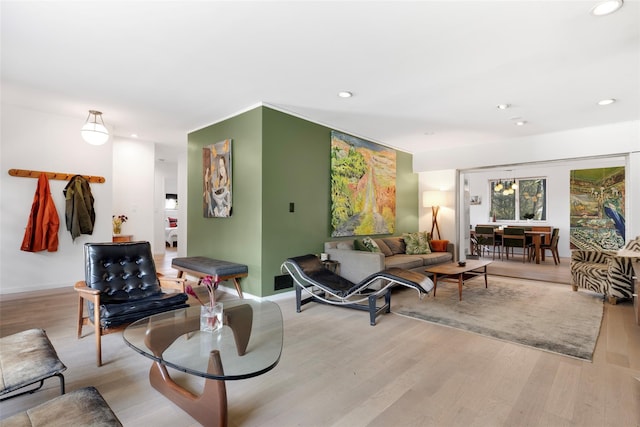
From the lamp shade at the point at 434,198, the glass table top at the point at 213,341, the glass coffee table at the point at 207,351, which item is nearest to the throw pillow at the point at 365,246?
the lamp shade at the point at 434,198

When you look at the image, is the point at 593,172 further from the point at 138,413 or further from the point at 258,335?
the point at 138,413

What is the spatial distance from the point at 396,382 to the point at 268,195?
2.85 metres

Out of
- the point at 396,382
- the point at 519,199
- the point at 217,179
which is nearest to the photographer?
the point at 396,382

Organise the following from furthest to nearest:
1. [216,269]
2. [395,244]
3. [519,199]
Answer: [519,199] < [395,244] < [216,269]

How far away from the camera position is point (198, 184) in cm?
548

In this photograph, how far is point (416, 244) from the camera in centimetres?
612

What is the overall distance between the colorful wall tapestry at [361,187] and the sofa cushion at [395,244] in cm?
28

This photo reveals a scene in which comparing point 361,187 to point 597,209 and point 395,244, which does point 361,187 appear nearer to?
point 395,244

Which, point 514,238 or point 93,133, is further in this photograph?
point 514,238

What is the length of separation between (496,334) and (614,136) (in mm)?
4328

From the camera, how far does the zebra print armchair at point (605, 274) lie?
13.6 ft

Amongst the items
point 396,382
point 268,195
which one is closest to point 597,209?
point 268,195

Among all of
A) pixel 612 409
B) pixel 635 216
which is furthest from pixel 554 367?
pixel 635 216

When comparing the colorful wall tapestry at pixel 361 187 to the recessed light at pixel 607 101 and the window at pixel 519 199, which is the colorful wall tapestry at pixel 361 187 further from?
the window at pixel 519 199
